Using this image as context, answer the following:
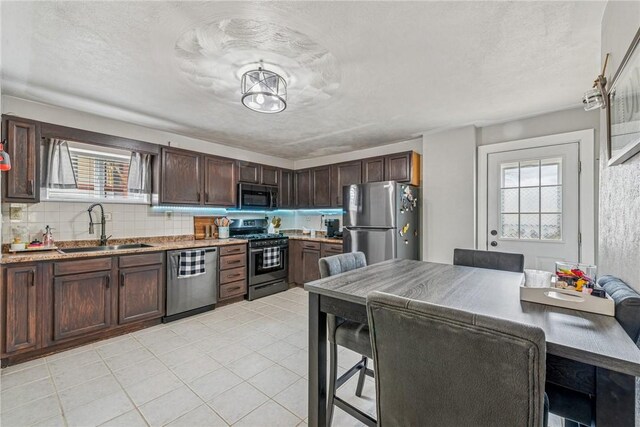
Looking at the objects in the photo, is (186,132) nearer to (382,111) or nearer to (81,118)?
(81,118)

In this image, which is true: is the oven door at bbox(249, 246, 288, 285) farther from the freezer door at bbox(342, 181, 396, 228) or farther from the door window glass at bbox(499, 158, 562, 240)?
the door window glass at bbox(499, 158, 562, 240)

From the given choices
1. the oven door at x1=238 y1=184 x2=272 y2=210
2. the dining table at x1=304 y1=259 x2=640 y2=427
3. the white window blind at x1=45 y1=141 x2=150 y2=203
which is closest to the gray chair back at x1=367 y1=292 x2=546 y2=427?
the dining table at x1=304 y1=259 x2=640 y2=427

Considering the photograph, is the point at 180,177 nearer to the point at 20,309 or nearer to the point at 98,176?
the point at 98,176

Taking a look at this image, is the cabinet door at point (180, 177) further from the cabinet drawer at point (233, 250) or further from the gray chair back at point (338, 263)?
the gray chair back at point (338, 263)

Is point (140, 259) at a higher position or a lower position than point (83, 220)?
lower

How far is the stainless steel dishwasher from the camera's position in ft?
10.5

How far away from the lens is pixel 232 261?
3.87 m

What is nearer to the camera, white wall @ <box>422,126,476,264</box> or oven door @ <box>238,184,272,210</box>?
white wall @ <box>422,126,476,264</box>

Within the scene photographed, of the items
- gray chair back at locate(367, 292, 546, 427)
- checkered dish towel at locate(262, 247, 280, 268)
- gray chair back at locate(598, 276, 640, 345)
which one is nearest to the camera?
gray chair back at locate(367, 292, 546, 427)

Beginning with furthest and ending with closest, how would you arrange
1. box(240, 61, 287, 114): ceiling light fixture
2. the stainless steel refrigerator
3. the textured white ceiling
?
1. the stainless steel refrigerator
2. box(240, 61, 287, 114): ceiling light fixture
3. the textured white ceiling

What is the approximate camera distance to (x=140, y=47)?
1890 mm

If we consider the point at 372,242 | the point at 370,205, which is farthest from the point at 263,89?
the point at 372,242

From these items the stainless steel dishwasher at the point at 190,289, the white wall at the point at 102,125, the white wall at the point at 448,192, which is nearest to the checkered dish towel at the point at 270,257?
the stainless steel dishwasher at the point at 190,289

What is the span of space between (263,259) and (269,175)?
1.51m
